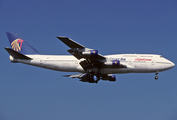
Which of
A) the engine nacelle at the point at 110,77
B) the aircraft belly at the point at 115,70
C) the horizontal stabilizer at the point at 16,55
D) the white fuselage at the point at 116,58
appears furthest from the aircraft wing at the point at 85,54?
the horizontal stabilizer at the point at 16,55

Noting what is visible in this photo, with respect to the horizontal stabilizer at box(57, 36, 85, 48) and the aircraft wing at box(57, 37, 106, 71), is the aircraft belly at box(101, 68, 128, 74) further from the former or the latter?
the horizontal stabilizer at box(57, 36, 85, 48)

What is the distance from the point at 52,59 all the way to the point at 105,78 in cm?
1158

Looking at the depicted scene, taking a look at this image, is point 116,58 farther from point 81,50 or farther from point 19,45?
point 19,45

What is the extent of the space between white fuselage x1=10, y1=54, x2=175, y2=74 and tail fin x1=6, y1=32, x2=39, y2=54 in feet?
8.62

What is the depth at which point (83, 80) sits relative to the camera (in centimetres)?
4850

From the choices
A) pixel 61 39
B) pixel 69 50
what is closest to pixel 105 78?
pixel 69 50

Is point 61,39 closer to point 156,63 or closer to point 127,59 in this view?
point 127,59

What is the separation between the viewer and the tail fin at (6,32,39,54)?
4953 centimetres

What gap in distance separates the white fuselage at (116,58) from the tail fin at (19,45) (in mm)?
2628

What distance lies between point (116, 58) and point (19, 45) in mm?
19505

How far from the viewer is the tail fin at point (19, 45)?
163ft

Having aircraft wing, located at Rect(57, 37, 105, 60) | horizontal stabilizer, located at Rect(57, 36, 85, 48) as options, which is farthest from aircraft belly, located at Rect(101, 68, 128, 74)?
horizontal stabilizer, located at Rect(57, 36, 85, 48)

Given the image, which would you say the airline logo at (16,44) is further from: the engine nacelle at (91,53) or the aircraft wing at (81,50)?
the engine nacelle at (91,53)


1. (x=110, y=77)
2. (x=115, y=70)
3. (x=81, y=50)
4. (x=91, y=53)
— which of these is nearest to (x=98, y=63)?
(x=115, y=70)
